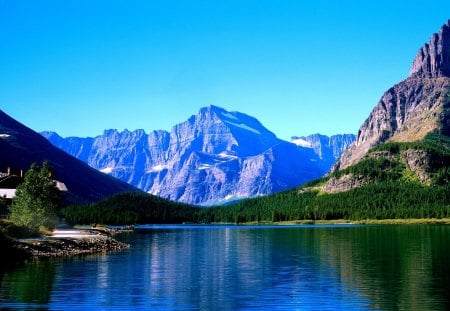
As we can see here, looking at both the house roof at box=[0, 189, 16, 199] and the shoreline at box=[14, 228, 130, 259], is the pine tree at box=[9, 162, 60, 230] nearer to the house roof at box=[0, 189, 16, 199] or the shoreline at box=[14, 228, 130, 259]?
the shoreline at box=[14, 228, 130, 259]

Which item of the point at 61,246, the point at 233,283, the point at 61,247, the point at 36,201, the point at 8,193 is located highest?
the point at 8,193

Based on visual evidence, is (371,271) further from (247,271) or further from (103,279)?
(103,279)

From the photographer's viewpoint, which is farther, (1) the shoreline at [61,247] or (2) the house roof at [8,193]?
(2) the house roof at [8,193]

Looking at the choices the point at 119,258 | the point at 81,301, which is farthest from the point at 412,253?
the point at 81,301

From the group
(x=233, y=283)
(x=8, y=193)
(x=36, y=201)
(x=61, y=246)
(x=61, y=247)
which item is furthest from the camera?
(x=8, y=193)

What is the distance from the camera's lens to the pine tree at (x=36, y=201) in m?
131

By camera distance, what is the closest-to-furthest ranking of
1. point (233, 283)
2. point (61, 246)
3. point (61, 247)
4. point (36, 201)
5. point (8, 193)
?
point (233, 283) → point (61, 247) → point (61, 246) → point (36, 201) → point (8, 193)

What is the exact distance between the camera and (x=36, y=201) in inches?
5428

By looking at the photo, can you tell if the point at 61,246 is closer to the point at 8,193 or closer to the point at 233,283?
the point at 233,283

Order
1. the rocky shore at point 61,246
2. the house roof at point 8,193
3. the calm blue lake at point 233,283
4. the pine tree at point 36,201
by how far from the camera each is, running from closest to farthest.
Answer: the calm blue lake at point 233,283, the rocky shore at point 61,246, the pine tree at point 36,201, the house roof at point 8,193

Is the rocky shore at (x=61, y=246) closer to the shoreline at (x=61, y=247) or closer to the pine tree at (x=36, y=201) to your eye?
the shoreline at (x=61, y=247)

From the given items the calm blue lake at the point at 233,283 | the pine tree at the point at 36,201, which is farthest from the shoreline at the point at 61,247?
the pine tree at the point at 36,201

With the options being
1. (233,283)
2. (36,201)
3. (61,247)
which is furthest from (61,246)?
(233,283)

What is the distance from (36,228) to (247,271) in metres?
64.6
